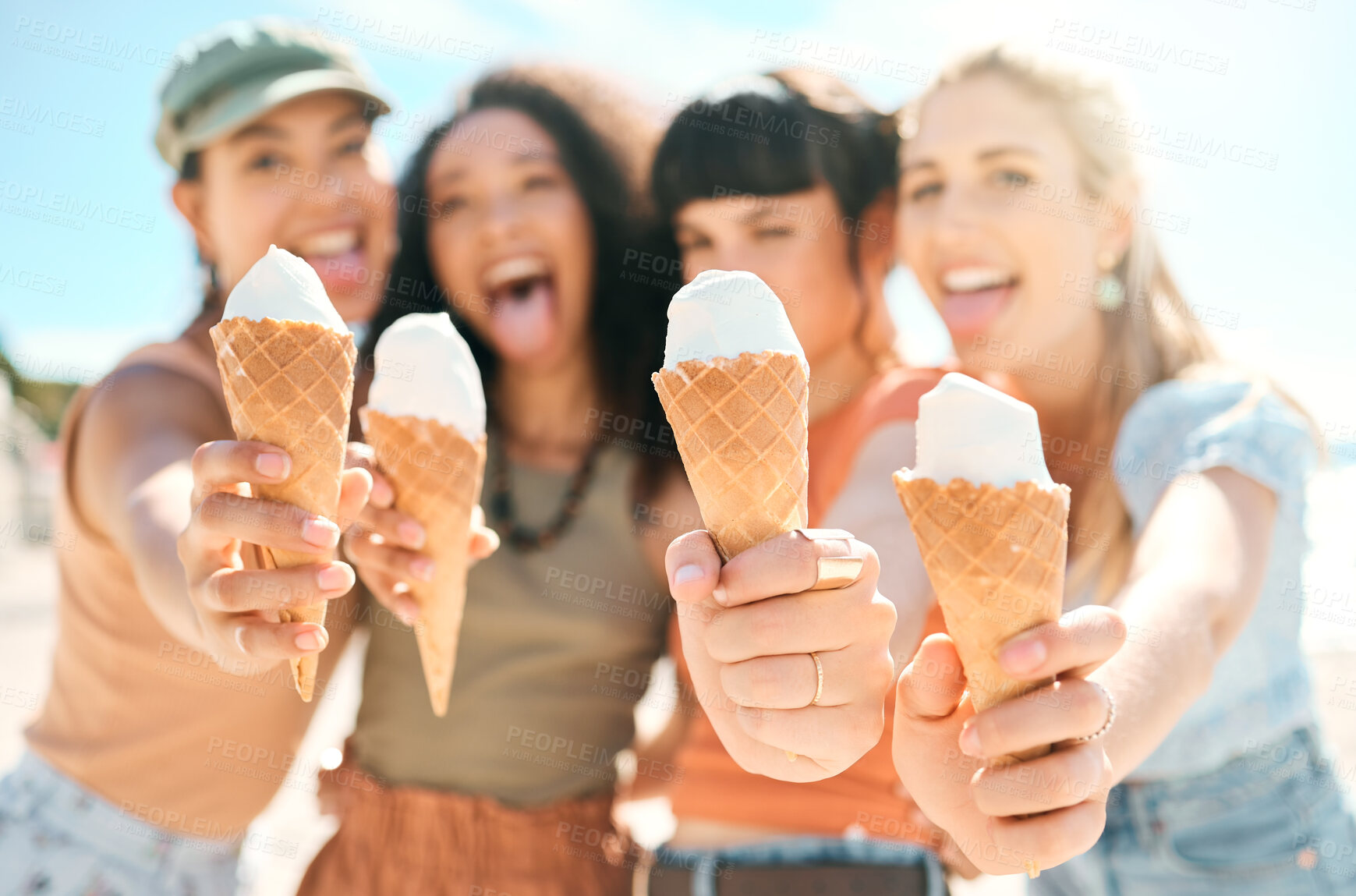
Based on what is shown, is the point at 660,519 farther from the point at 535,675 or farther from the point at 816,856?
the point at 816,856

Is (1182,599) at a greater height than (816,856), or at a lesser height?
greater

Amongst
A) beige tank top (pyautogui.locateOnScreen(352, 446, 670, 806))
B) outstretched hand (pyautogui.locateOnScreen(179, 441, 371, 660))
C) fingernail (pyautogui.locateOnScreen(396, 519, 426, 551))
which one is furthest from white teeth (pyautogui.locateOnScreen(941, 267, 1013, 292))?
outstretched hand (pyautogui.locateOnScreen(179, 441, 371, 660))

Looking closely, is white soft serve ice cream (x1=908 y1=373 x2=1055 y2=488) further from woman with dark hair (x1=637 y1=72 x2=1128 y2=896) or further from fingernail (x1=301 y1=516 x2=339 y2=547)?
fingernail (x1=301 y1=516 x2=339 y2=547)

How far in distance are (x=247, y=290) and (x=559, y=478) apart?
1.66 meters

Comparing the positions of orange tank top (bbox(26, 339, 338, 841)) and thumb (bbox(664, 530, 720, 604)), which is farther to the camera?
orange tank top (bbox(26, 339, 338, 841))

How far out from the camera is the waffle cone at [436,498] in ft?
6.09

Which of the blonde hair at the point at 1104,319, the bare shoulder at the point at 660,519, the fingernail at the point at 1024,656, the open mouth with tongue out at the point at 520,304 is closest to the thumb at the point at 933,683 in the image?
the fingernail at the point at 1024,656

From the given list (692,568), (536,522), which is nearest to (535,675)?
(536,522)

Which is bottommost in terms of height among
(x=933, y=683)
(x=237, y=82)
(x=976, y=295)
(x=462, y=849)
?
(x=462, y=849)

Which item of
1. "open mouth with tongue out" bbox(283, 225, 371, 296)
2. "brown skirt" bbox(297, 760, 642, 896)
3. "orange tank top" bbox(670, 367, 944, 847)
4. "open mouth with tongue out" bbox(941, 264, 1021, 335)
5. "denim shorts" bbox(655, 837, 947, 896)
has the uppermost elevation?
"open mouth with tongue out" bbox(283, 225, 371, 296)

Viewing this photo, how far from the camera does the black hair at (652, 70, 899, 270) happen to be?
8.58ft

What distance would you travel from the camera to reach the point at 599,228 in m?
3.23

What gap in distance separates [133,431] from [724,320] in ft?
6.68

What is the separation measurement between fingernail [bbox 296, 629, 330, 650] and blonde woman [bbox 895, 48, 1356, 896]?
162 centimetres
